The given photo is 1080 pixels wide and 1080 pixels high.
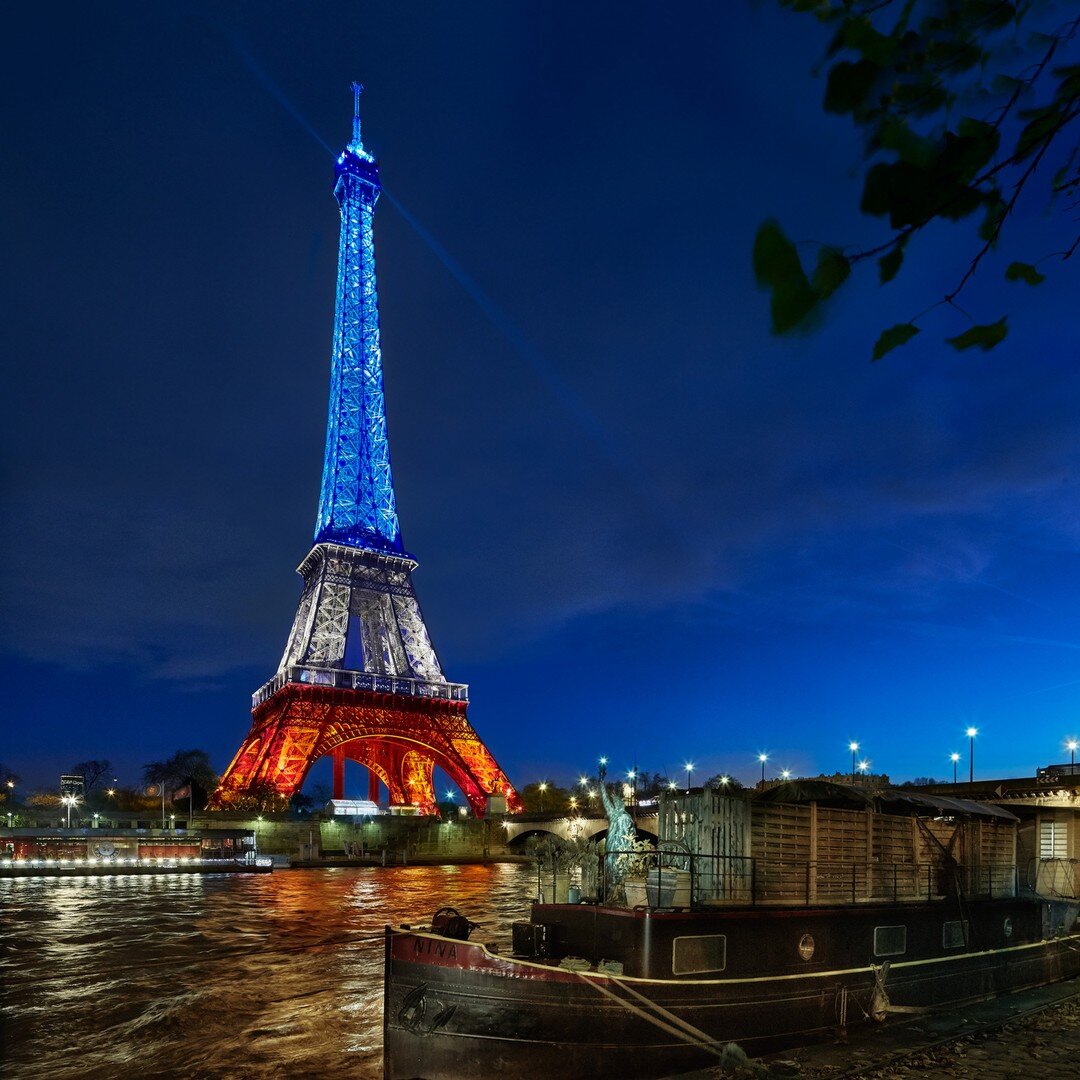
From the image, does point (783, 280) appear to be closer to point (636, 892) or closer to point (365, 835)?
point (636, 892)

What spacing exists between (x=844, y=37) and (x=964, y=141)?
453 millimetres

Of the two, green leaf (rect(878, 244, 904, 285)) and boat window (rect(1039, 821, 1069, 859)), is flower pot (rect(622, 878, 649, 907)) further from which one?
boat window (rect(1039, 821, 1069, 859))

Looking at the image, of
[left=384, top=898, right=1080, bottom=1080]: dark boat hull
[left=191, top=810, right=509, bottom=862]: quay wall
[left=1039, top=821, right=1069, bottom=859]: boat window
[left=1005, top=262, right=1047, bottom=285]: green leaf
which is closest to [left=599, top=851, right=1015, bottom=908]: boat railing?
[left=384, top=898, right=1080, bottom=1080]: dark boat hull

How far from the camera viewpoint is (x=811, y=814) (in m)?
15.3

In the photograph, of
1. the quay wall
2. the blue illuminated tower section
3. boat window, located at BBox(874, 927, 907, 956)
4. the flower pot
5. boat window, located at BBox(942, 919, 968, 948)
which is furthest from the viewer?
the blue illuminated tower section

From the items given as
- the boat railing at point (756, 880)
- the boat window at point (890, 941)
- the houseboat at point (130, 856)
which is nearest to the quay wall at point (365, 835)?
the houseboat at point (130, 856)

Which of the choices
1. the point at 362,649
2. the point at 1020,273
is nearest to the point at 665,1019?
the point at 1020,273

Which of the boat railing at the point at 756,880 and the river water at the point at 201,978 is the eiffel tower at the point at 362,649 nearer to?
the river water at the point at 201,978

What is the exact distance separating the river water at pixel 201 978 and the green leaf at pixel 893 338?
1437 centimetres

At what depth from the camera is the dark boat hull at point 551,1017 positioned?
11.9 m

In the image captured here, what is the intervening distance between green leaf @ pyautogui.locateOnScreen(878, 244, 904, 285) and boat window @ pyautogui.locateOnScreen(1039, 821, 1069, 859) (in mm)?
27164

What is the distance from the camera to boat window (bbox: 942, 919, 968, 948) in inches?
696

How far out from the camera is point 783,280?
2279 millimetres

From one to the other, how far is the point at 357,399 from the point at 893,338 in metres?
91.2
